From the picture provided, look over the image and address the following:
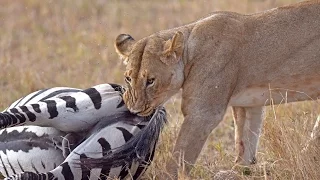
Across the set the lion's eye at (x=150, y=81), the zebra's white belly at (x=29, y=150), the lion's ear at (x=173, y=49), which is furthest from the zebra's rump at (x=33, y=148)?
the lion's ear at (x=173, y=49)

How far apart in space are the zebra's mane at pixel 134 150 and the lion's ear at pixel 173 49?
9.6 inches

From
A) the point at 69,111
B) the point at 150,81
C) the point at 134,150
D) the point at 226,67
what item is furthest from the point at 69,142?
the point at 226,67

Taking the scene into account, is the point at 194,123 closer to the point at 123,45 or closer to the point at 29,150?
the point at 123,45

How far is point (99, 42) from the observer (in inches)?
315

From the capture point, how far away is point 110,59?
7.50 metres

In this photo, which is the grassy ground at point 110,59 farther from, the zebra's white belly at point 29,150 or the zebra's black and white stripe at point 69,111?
the zebra's white belly at point 29,150

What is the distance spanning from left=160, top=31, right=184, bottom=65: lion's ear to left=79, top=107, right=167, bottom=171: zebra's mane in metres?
0.24

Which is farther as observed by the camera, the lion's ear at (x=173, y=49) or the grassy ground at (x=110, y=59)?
the grassy ground at (x=110, y=59)

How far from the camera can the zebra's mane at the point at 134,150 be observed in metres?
3.79

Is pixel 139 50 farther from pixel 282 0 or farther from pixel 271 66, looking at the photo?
pixel 282 0

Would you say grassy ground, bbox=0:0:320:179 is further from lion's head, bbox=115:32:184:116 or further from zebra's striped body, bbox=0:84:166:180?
lion's head, bbox=115:32:184:116

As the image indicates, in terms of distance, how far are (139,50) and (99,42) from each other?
4.04 metres

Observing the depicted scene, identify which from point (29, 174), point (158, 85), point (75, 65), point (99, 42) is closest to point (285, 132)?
point (158, 85)

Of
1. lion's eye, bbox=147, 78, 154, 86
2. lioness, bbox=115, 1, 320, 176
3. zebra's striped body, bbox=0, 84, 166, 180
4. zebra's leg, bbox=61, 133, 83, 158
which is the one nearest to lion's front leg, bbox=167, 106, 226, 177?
lioness, bbox=115, 1, 320, 176
